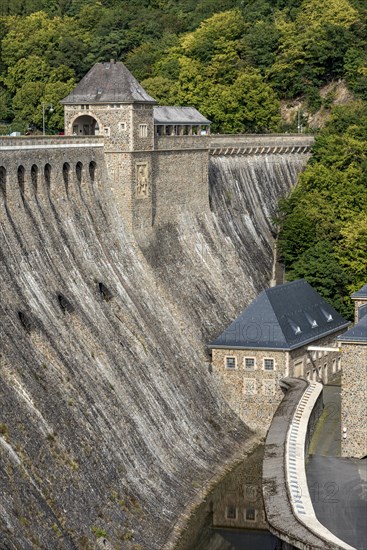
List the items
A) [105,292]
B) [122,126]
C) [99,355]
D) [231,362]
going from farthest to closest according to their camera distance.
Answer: [122,126] → [231,362] → [105,292] → [99,355]

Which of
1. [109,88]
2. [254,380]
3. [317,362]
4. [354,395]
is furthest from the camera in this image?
[109,88]

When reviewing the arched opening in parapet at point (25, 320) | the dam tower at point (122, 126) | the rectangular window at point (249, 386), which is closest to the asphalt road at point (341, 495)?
the rectangular window at point (249, 386)

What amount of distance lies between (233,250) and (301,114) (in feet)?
107

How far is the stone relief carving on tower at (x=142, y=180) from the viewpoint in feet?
233

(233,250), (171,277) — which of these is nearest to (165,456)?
(171,277)

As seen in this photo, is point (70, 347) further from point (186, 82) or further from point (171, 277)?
point (186, 82)

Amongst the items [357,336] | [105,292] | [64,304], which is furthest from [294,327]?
[64,304]

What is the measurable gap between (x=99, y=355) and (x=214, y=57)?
58.3m

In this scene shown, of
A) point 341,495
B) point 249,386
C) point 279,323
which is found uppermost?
point 341,495

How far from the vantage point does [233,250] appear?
7988cm

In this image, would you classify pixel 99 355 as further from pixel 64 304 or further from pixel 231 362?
pixel 231 362

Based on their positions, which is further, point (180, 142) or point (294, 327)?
point (180, 142)

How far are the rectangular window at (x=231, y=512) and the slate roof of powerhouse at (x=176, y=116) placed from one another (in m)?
29.8

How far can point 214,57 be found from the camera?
11306 cm
